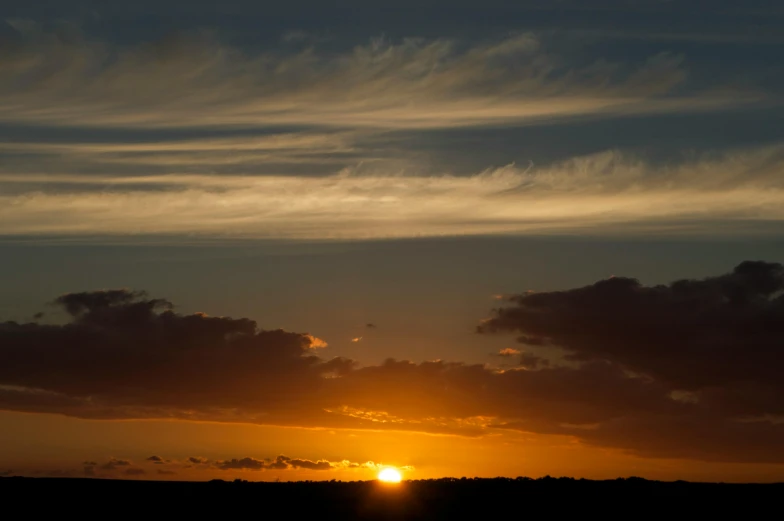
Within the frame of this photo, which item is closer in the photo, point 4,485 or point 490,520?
point 490,520

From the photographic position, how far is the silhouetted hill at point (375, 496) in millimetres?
90562

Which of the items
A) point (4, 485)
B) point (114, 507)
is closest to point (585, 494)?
point (114, 507)

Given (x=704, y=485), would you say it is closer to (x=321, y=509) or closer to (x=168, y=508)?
(x=321, y=509)

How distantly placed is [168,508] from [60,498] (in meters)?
11.1

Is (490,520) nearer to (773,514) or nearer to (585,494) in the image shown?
(585,494)

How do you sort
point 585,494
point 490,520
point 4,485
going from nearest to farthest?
point 490,520 → point 585,494 → point 4,485

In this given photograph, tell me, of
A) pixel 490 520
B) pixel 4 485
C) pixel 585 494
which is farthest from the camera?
pixel 4 485

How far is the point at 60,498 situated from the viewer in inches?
3782

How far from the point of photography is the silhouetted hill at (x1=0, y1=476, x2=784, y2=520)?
297ft

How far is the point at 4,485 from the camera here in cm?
10219

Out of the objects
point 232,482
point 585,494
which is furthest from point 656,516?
point 232,482

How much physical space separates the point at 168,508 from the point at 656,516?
130 ft

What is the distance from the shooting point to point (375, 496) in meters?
94.9

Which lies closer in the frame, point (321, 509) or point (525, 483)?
point (321, 509)
